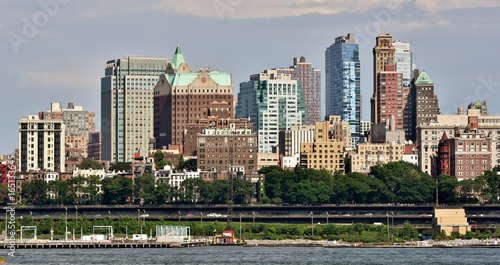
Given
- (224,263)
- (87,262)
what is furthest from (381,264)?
(87,262)

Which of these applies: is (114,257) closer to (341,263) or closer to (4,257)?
(4,257)

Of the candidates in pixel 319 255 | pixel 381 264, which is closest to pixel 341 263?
pixel 381 264

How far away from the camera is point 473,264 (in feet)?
577

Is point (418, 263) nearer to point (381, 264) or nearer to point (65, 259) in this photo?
point (381, 264)

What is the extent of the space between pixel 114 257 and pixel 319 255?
78.6 feet

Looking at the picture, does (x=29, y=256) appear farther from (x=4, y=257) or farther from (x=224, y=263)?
(x=224, y=263)

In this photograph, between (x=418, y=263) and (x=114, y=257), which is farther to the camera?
(x=114, y=257)

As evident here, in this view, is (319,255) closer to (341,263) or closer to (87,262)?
(341,263)

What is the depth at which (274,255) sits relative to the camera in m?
196

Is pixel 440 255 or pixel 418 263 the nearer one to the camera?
pixel 418 263

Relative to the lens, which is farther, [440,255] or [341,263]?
[440,255]

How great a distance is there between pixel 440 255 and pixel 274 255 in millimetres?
19262

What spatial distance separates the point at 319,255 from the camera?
641 ft

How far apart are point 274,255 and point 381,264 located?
22.5 m
